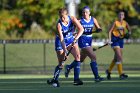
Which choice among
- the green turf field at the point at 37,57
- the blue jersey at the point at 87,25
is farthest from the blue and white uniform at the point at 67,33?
the green turf field at the point at 37,57

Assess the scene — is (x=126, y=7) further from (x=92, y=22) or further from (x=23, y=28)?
(x=92, y=22)

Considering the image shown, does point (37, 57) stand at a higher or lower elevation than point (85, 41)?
lower

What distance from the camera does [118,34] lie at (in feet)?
71.2

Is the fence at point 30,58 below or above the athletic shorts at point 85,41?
below

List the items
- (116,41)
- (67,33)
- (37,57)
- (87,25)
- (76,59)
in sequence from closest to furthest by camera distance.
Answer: (67,33) < (76,59) < (87,25) < (116,41) < (37,57)

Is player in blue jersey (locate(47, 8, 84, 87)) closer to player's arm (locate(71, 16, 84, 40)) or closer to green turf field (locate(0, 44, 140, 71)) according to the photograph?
player's arm (locate(71, 16, 84, 40))

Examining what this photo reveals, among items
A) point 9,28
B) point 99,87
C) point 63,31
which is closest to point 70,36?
point 63,31

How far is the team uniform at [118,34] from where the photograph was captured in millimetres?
21641

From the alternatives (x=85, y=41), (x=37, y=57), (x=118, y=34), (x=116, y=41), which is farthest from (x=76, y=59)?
(x=37, y=57)

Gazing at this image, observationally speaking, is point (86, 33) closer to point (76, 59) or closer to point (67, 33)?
point (76, 59)

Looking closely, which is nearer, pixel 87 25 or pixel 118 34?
pixel 87 25

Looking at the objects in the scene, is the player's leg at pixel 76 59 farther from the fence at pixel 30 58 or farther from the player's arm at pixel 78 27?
the fence at pixel 30 58

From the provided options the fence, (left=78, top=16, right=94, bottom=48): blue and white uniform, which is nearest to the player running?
(left=78, top=16, right=94, bottom=48): blue and white uniform

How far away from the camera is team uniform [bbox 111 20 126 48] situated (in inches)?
852
